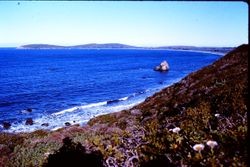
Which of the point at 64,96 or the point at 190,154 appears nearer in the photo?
the point at 190,154

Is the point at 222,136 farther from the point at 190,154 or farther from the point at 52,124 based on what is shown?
the point at 52,124

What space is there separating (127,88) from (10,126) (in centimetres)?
3500

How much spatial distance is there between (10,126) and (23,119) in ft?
11.2

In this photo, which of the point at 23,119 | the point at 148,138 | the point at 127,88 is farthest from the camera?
the point at 127,88

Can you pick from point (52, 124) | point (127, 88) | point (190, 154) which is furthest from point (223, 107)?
point (127, 88)

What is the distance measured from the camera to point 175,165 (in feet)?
23.0

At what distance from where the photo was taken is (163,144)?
26.0 feet

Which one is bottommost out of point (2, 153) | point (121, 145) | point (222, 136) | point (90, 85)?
point (90, 85)

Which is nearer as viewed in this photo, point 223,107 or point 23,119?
point 223,107

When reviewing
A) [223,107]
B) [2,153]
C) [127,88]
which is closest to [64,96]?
[127,88]

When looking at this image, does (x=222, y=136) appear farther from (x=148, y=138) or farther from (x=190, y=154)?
(x=148, y=138)

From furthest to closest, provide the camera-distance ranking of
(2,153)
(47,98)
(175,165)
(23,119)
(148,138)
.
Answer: (47,98), (23,119), (2,153), (148,138), (175,165)

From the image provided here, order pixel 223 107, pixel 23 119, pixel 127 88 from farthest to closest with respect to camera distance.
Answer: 1. pixel 127 88
2. pixel 23 119
3. pixel 223 107

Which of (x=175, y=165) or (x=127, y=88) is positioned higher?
(x=175, y=165)
